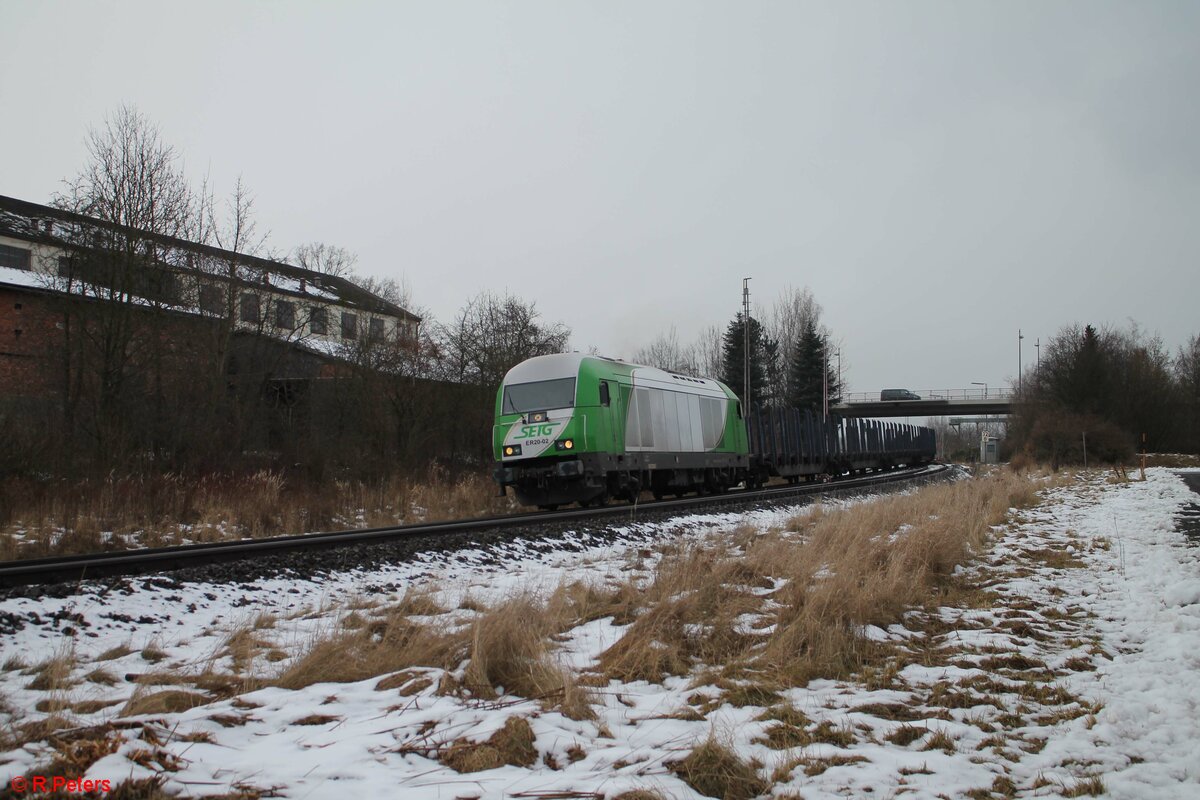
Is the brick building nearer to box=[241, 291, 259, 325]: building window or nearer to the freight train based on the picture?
box=[241, 291, 259, 325]: building window

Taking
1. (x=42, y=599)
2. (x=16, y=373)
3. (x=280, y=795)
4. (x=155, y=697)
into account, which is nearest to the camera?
(x=280, y=795)

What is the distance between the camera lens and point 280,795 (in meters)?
3.00

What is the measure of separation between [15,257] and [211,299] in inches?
829

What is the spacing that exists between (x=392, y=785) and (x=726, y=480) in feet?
68.2

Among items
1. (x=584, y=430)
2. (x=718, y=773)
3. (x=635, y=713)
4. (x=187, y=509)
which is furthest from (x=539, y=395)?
(x=718, y=773)

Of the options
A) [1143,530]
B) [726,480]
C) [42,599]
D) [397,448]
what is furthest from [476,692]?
[397,448]

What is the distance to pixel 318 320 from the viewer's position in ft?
95.0

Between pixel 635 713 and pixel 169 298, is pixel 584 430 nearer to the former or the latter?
pixel 635 713

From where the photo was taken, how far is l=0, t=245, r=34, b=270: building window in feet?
120

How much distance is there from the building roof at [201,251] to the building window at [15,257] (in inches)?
57.1

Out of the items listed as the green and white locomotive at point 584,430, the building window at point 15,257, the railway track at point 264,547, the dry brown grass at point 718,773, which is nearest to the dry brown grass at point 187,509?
the railway track at point 264,547

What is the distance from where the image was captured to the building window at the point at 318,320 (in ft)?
94.2

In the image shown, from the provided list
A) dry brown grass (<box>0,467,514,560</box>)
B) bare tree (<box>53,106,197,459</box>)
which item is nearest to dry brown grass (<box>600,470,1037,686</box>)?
dry brown grass (<box>0,467,514,560</box>)

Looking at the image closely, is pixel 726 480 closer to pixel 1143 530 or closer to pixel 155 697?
pixel 1143 530
